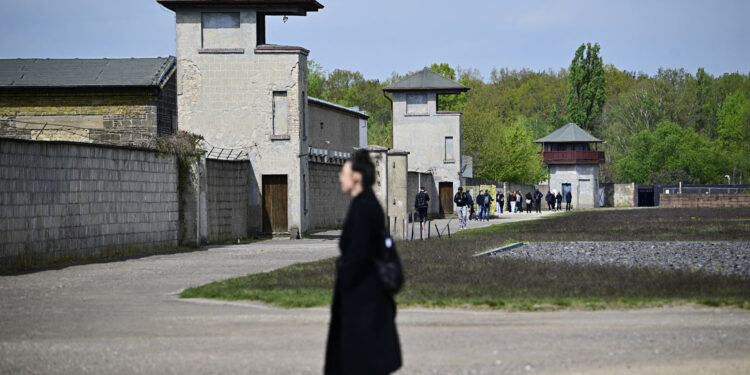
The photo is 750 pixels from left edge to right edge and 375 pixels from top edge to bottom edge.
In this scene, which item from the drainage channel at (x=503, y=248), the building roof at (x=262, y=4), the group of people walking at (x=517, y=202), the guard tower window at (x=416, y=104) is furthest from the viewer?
the group of people walking at (x=517, y=202)

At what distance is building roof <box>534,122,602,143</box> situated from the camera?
9956cm

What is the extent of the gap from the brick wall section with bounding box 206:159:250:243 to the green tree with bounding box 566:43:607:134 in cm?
8192

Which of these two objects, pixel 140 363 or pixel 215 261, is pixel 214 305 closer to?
pixel 140 363

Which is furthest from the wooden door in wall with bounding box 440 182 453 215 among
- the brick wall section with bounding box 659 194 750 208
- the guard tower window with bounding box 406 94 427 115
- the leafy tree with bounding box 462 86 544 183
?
the brick wall section with bounding box 659 194 750 208

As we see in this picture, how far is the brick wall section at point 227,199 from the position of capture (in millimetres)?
30719

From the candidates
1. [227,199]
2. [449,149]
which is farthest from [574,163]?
[227,199]

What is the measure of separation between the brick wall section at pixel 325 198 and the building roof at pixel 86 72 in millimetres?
8676

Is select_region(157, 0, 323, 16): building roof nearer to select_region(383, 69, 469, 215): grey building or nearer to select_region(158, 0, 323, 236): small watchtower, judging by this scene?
select_region(158, 0, 323, 236): small watchtower

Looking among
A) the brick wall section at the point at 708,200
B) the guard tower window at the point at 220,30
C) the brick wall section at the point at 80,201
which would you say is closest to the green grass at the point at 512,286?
the brick wall section at the point at 80,201

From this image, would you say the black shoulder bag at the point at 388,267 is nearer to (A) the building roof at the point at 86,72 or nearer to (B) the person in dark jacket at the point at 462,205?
(B) the person in dark jacket at the point at 462,205

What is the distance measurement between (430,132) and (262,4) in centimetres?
3094

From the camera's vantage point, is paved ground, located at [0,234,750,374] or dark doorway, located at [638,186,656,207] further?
dark doorway, located at [638,186,656,207]

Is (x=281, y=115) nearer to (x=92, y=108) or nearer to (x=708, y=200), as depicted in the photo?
(x=92, y=108)

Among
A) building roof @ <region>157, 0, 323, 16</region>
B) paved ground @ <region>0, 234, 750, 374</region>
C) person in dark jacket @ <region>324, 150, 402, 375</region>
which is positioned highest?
building roof @ <region>157, 0, 323, 16</region>
